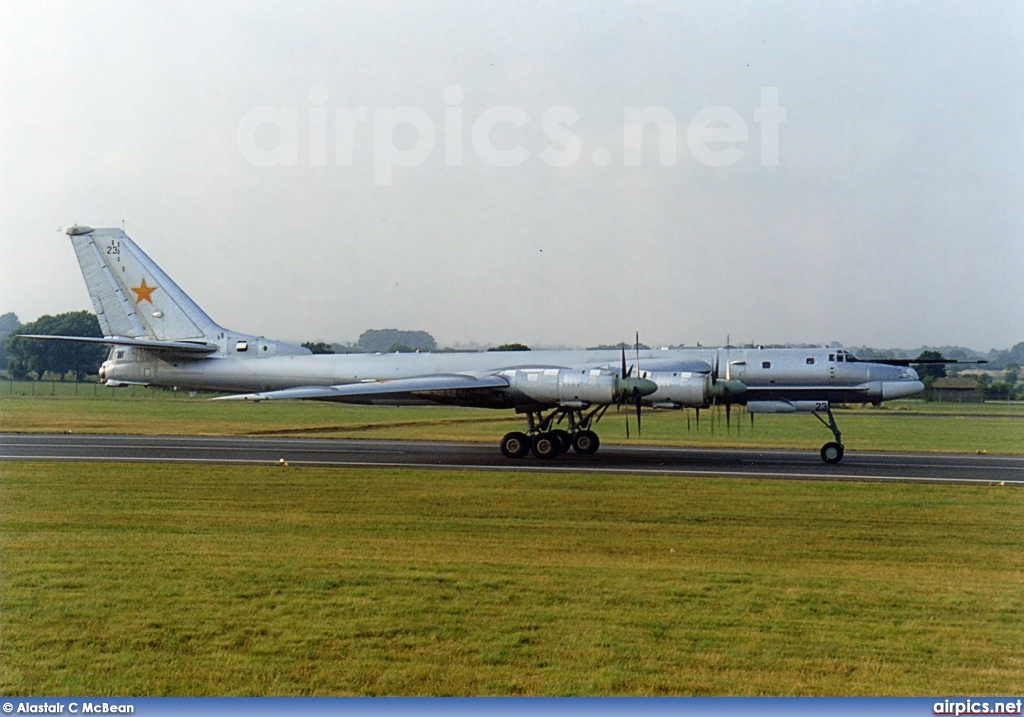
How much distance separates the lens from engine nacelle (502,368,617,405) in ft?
78.4

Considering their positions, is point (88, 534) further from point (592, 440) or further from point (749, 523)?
point (592, 440)

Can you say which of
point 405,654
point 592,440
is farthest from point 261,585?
point 592,440

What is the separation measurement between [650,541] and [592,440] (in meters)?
13.7

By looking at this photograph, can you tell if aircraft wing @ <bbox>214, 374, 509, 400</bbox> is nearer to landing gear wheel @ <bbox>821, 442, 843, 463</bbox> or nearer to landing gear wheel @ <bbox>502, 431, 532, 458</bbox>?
landing gear wheel @ <bbox>502, 431, 532, 458</bbox>

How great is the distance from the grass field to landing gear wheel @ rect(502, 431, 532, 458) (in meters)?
5.67

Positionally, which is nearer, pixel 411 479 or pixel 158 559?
pixel 158 559

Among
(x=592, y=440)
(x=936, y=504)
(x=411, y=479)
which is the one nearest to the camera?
(x=936, y=504)

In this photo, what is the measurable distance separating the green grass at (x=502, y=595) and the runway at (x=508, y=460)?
18.6ft

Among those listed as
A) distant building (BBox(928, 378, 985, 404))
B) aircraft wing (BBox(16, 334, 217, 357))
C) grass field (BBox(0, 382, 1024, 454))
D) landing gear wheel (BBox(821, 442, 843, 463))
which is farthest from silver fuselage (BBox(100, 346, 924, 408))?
distant building (BBox(928, 378, 985, 404))

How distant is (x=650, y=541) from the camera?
12.6 m

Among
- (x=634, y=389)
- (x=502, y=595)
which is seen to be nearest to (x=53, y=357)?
(x=634, y=389)

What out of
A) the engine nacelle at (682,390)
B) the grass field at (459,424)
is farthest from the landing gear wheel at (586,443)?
the grass field at (459,424)

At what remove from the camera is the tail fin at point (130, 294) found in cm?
3034

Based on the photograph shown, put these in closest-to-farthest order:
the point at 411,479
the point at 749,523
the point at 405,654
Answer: the point at 405,654 → the point at 749,523 → the point at 411,479
